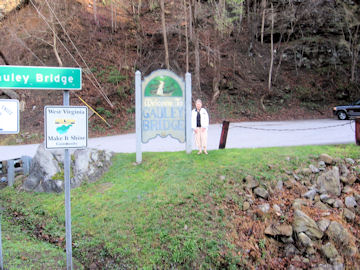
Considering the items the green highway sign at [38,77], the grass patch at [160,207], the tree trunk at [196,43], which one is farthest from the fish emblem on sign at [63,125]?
the tree trunk at [196,43]

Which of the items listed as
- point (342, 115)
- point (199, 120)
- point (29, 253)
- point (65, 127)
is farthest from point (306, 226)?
point (342, 115)

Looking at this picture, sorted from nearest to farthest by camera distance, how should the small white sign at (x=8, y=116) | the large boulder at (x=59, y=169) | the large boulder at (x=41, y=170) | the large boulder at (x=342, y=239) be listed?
the small white sign at (x=8, y=116), the large boulder at (x=342, y=239), the large boulder at (x=59, y=169), the large boulder at (x=41, y=170)

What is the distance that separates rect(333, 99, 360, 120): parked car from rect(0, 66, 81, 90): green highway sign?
2064cm

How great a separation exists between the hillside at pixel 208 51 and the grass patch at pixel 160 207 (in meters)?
11.0

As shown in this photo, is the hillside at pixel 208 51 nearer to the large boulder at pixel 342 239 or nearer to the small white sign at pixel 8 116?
the small white sign at pixel 8 116

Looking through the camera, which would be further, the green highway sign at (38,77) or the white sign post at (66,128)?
the green highway sign at (38,77)

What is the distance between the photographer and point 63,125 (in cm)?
411

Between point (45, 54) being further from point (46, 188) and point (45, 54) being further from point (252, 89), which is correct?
point (46, 188)

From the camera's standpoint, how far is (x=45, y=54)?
24828 mm

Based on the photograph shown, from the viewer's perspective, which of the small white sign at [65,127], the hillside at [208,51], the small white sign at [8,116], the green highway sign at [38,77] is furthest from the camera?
the hillside at [208,51]

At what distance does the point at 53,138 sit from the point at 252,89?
23.0 metres

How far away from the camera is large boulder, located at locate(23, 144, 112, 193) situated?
26.2ft

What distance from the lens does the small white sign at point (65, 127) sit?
403 centimetres

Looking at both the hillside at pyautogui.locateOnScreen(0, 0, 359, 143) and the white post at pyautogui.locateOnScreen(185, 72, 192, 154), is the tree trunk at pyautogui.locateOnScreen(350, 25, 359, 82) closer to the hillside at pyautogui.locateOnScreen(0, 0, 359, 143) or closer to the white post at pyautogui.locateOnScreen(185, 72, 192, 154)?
the hillside at pyautogui.locateOnScreen(0, 0, 359, 143)
